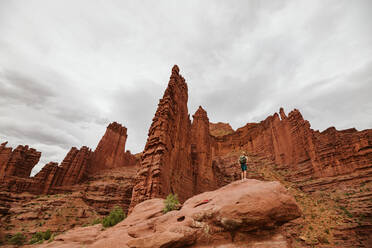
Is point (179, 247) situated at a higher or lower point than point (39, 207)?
higher

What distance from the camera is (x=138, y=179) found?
61.7 feet

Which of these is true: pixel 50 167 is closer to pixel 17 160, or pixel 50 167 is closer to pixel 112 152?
pixel 17 160

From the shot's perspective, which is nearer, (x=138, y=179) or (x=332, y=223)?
(x=138, y=179)

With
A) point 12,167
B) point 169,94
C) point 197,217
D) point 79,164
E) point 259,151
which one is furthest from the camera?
point 259,151

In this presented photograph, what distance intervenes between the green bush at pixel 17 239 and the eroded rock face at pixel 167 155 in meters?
25.2

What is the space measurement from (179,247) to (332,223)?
28.8 m

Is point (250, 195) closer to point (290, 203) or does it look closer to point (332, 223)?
point (290, 203)

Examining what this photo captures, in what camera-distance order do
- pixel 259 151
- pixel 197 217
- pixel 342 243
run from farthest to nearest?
1. pixel 259 151
2. pixel 342 243
3. pixel 197 217

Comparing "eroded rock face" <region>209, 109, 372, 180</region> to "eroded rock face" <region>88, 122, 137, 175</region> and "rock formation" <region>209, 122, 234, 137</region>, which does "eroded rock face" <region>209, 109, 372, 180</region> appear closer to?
"rock formation" <region>209, 122, 234, 137</region>

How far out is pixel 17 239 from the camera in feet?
87.0

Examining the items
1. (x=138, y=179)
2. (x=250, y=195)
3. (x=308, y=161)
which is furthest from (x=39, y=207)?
(x=308, y=161)

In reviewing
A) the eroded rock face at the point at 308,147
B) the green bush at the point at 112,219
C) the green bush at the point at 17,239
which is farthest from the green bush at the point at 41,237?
the eroded rock face at the point at 308,147

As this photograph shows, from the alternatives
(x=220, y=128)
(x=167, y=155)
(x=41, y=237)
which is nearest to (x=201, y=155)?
(x=167, y=155)

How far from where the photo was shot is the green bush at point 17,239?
1030 inches
